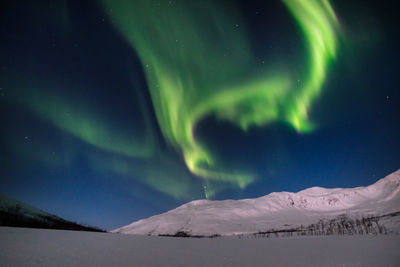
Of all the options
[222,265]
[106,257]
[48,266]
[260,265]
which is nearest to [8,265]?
[48,266]

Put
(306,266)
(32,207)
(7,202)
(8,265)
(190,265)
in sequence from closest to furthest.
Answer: (8,265) → (190,265) → (306,266) → (7,202) → (32,207)

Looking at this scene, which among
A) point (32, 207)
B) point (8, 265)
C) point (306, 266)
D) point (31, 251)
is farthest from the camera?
point (32, 207)

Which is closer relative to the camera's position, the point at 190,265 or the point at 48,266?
the point at 48,266

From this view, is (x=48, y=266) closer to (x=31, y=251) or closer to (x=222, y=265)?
(x=31, y=251)

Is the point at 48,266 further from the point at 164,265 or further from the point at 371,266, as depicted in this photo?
the point at 371,266

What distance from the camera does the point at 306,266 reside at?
31.9ft

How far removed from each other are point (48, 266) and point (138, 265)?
301 cm

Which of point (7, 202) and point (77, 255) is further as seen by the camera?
point (7, 202)

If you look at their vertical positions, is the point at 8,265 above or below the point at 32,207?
below

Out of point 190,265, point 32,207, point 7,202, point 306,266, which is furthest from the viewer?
point 32,207

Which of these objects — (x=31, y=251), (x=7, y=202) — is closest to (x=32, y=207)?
(x=7, y=202)

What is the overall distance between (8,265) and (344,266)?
1188 cm

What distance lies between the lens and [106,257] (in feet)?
31.3

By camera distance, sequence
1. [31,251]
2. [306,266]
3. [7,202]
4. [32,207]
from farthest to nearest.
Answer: [32,207]
[7,202]
[306,266]
[31,251]
